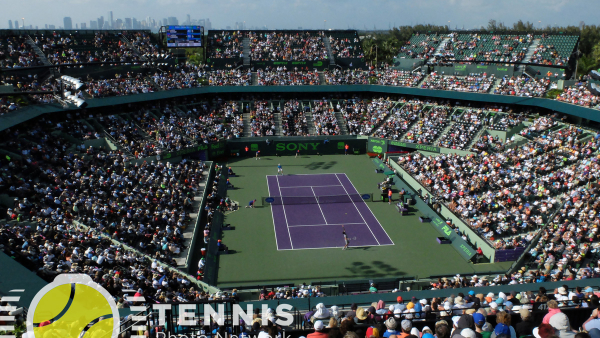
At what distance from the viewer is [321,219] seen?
27375 mm

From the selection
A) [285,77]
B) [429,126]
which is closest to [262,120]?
[285,77]

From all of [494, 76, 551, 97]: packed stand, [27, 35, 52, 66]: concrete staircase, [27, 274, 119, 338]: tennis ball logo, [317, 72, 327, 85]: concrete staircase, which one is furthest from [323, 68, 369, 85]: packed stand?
[27, 274, 119, 338]: tennis ball logo

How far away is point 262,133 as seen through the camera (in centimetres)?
4281

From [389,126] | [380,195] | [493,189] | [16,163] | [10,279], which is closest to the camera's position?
[10,279]

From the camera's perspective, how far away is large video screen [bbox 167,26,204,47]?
4853cm

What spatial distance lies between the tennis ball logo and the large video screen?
3831 cm

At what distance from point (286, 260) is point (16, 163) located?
15149mm

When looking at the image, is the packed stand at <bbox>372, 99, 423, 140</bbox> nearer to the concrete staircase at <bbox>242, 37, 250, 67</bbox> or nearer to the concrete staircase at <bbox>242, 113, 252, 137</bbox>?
the concrete staircase at <bbox>242, 113, 252, 137</bbox>

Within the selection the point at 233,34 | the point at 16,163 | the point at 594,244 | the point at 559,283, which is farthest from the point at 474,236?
the point at 233,34

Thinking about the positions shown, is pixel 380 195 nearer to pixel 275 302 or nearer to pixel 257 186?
pixel 257 186

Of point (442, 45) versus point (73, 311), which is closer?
point (73, 311)

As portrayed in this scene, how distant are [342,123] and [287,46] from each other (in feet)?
44.7

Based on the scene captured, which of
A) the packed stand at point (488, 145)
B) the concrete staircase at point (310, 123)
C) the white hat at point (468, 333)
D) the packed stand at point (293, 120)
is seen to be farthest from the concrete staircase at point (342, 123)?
the white hat at point (468, 333)

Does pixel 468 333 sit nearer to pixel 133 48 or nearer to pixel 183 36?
pixel 133 48
